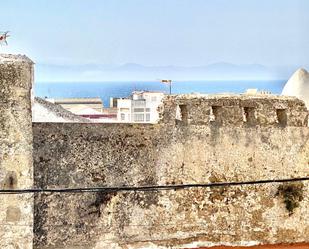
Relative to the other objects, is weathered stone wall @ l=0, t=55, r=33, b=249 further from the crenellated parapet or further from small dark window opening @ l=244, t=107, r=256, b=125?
small dark window opening @ l=244, t=107, r=256, b=125

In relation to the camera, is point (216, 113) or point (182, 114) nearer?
point (182, 114)

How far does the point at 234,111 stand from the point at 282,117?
1.10 m

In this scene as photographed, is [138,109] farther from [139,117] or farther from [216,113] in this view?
[216,113]

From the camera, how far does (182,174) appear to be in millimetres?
15336

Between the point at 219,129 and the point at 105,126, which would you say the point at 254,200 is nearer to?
the point at 219,129

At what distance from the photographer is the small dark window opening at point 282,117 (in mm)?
15867

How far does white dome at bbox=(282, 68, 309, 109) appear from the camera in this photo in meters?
33.3

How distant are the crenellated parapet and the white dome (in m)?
17.1

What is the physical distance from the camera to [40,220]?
46.5ft

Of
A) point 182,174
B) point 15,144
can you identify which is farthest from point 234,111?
point 15,144

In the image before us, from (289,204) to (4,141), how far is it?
6348 millimetres

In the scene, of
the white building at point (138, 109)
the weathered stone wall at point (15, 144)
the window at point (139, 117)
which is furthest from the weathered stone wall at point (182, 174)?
the white building at point (138, 109)

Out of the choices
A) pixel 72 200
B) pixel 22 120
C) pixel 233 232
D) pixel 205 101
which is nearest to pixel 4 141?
pixel 22 120

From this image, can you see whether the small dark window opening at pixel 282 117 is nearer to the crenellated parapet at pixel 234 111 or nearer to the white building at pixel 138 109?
the crenellated parapet at pixel 234 111
